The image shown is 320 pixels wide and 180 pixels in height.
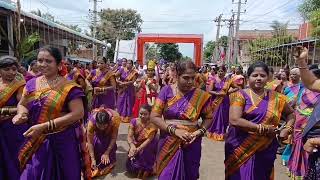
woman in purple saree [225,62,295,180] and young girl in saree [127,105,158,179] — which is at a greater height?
woman in purple saree [225,62,295,180]

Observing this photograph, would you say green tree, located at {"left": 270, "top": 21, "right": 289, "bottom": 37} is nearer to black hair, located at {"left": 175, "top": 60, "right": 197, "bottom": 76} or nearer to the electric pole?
the electric pole

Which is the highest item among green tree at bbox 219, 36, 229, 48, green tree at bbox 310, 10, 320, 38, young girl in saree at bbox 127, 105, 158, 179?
green tree at bbox 219, 36, 229, 48

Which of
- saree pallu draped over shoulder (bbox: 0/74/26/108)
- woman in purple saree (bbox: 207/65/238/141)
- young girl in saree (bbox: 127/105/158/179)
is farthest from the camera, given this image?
woman in purple saree (bbox: 207/65/238/141)

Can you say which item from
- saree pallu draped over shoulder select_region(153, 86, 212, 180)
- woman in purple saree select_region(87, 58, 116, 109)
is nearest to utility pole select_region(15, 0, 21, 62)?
woman in purple saree select_region(87, 58, 116, 109)

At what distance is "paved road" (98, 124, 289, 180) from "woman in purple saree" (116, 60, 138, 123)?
6.16 feet

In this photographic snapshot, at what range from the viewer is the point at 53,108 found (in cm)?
327

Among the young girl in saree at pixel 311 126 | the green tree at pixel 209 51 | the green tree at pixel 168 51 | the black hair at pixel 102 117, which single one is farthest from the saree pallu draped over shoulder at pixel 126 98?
the green tree at pixel 209 51

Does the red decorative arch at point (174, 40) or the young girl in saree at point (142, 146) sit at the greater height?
the red decorative arch at point (174, 40)

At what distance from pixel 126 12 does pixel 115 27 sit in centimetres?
322

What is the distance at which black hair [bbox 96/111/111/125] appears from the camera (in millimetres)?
5430

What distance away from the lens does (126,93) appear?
392 inches

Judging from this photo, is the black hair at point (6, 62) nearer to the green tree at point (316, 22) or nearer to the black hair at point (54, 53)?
the black hair at point (54, 53)

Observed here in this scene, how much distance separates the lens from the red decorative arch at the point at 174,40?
2544 cm

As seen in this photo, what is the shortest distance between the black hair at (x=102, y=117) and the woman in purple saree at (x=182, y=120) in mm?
1778
